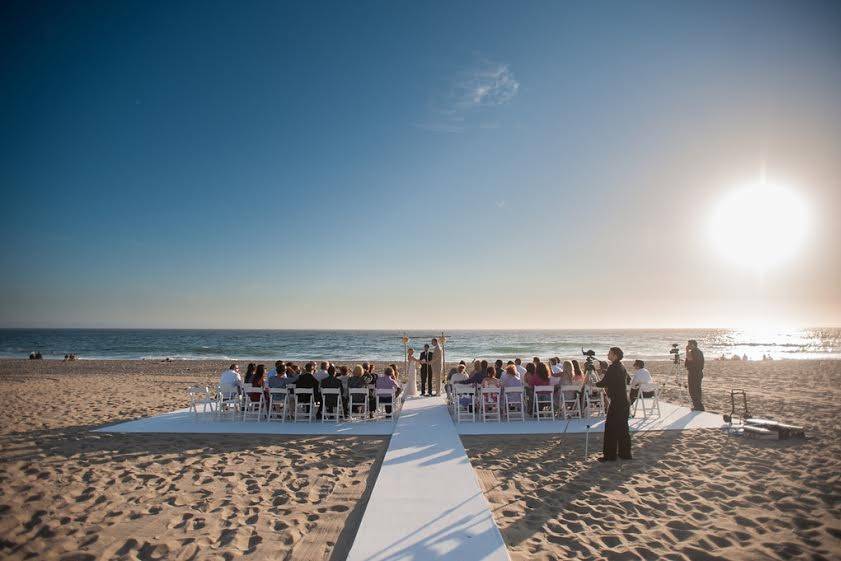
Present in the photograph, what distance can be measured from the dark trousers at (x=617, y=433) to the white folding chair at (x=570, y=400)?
1868 mm

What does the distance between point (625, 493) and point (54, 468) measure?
7.83 meters

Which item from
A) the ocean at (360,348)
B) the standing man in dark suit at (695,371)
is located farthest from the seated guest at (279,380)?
the standing man in dark suit at (695,371)

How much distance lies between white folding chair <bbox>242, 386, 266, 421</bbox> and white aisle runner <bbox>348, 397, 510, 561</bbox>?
11.6ft

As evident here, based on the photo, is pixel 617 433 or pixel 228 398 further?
pixel 228 398

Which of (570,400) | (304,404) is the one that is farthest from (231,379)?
(570,400)

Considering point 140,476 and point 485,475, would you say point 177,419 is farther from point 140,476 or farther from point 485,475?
point 485,475

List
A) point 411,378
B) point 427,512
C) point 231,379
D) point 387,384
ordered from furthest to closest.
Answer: point 411,378
point 231,379
point 387,384
point 427,512

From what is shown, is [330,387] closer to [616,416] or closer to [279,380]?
[279,380]

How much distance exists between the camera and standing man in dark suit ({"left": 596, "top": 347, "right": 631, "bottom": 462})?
20.4 feet

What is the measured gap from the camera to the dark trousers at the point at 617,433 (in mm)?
6219

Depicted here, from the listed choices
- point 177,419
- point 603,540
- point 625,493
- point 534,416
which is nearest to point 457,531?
point 603,540

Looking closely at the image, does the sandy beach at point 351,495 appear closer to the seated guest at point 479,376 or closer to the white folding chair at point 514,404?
the white folding chair at point 514,404

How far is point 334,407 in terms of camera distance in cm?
891

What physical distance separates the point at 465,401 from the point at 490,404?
0.56m
